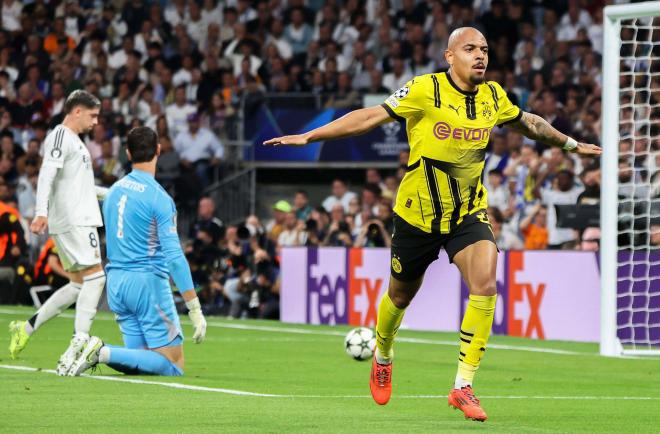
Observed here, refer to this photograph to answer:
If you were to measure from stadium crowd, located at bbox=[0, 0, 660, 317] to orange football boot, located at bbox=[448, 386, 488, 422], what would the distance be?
313 inches

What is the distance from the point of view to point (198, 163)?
24641 millimetres

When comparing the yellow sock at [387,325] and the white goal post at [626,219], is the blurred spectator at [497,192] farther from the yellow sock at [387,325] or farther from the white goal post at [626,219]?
the yellow sock at [387,325]

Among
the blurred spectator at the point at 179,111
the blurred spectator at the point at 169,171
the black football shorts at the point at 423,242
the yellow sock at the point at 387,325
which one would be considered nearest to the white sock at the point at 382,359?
the yellow sock at the point at 387,325

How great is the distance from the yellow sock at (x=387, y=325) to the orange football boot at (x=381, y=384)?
0.11m

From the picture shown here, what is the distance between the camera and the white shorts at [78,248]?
12617mm

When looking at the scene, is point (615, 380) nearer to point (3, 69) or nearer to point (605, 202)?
point (605, 202)

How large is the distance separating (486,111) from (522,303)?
875 cm

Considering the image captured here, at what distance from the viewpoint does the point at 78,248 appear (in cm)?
1262

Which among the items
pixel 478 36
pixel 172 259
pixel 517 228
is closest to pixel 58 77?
pixel 517 228

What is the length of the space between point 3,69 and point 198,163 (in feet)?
20.2

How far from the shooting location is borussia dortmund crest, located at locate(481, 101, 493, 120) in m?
9.12

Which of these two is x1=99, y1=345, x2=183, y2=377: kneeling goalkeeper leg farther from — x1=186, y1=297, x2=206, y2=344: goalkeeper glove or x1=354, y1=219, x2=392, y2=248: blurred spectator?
x1=354, y1=219, x2=392, y2=248: blurred spectator

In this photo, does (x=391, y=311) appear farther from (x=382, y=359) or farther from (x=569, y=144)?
(x=569, y=144)

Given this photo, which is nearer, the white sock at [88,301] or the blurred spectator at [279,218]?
the white sock at [88,301]
